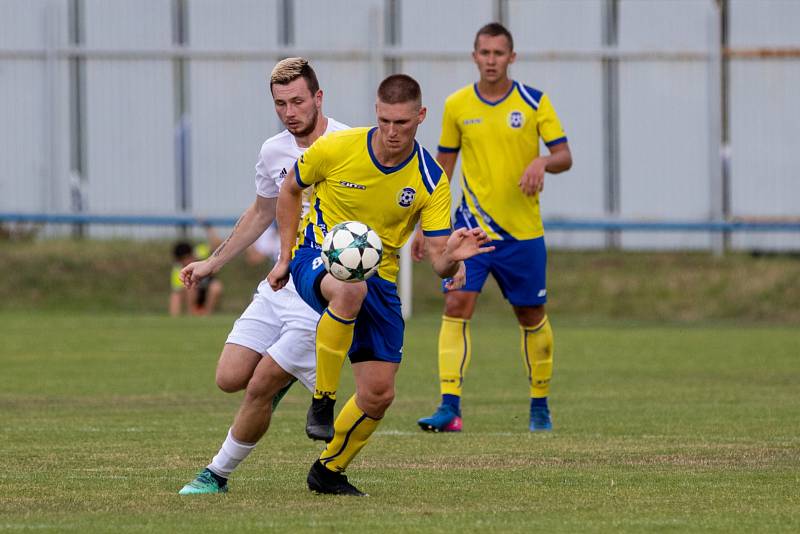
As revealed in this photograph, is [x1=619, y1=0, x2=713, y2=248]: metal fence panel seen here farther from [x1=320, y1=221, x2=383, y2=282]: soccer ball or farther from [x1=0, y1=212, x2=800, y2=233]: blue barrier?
[x1=320, y1=221, x2=383, y2=282]: soccer ball

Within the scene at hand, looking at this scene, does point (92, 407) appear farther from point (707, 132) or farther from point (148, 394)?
point (707, 132)

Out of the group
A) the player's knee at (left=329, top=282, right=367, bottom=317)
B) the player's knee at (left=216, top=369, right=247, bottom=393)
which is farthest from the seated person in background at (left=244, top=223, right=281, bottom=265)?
the player's knee at (left=329, top=282, right=367, bottom=317)

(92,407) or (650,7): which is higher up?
(650,7)

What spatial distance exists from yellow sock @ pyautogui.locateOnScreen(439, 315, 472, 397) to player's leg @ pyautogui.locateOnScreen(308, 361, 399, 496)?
10.4 ft

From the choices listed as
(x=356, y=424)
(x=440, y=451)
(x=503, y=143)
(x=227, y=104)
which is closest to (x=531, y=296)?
(x=503, y=143)

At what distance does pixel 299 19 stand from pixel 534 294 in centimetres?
1734

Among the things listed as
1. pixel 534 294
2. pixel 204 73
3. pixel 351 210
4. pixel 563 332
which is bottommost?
pixel 563 332

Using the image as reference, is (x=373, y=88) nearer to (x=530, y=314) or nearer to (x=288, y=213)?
(x=530, y=314)

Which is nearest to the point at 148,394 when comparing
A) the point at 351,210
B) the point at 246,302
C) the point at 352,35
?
the point at 351,210

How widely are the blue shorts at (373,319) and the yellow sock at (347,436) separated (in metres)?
0.25

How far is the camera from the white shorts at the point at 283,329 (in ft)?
22.9

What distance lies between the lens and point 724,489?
22.7 ft

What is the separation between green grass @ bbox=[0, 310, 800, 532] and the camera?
20.2 ft

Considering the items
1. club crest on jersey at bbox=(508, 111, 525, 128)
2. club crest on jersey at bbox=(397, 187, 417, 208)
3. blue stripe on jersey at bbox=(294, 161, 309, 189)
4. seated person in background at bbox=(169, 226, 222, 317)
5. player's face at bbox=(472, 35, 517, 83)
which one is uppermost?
player's face at bbox=(472, 35, 517, 83)
